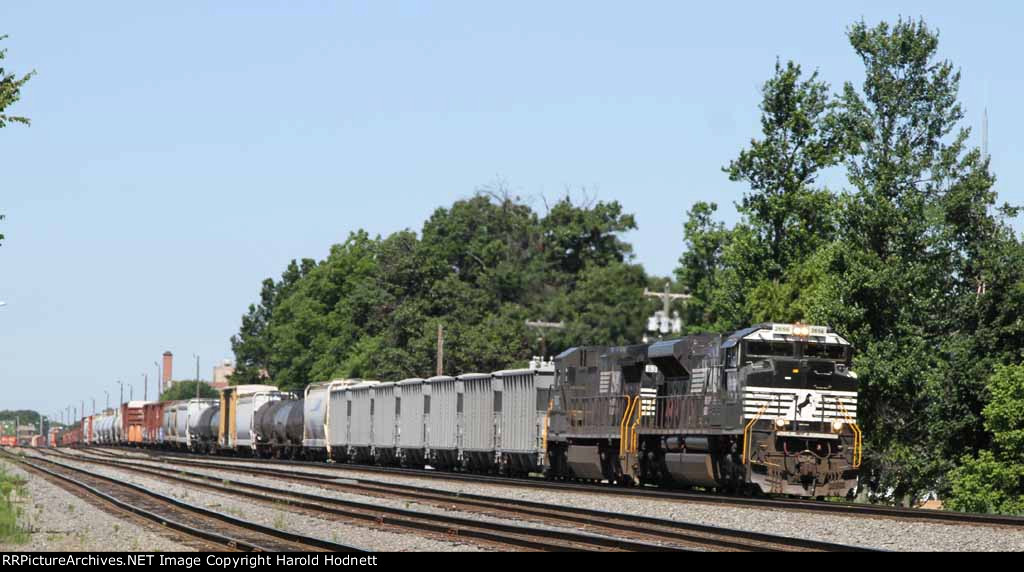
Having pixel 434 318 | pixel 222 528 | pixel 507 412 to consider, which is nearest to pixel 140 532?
pixel 222 528

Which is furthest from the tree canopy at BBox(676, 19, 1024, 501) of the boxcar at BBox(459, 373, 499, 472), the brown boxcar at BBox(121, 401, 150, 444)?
the brown boxcar at BBox(121, 401, 150, 444)

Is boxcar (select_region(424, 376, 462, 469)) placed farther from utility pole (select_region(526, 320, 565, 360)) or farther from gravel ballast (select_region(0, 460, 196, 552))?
utility pole (select_region(526, 320, 565, 360))

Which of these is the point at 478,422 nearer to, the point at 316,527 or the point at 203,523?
the point at 203,523

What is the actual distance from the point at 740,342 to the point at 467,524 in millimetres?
A: 9761

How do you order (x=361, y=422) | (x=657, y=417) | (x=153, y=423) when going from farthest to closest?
(x=153, y=423)
(x=361, y=422)
(x=657, y=417)

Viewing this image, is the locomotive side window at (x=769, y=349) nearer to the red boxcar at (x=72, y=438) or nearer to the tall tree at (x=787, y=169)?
the tall tree at (x=787, y=169)

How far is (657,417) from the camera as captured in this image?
32.4 metres

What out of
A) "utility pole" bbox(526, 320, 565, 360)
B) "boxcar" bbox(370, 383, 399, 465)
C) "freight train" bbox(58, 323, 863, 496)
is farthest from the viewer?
"utility pole" bbox(526, 320, 565, 360)

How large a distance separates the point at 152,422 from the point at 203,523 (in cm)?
7474

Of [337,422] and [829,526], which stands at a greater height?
[337,422]

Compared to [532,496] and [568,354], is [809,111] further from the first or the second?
[532,496]

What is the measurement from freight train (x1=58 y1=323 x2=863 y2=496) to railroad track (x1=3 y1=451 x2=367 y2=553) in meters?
10.9

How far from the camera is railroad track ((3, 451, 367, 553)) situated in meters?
17.6

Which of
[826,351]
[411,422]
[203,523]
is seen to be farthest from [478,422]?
[203,523]
